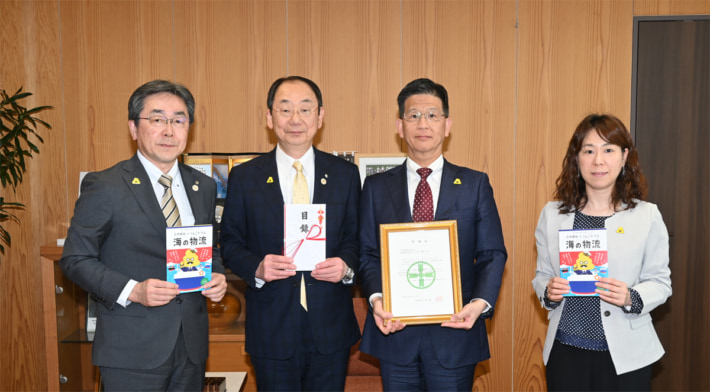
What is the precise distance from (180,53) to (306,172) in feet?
6.79

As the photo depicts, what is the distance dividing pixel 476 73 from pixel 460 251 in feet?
6.71

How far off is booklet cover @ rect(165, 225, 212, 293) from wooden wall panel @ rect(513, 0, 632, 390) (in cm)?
260

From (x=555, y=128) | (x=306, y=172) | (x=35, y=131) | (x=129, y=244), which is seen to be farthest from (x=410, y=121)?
(x=35, y=131)

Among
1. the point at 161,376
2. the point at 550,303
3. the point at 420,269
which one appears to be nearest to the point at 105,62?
the point at 161,376

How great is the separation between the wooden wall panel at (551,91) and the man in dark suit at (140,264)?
8.48 feet

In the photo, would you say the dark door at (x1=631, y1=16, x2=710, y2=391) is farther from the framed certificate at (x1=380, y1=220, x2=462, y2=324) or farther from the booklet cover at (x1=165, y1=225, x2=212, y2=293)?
the booklet cover at (x1=165, y1=225, x2=212, y2=293)

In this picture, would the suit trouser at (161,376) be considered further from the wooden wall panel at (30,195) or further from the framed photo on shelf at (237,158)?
the wooden wall panel at (30,195)

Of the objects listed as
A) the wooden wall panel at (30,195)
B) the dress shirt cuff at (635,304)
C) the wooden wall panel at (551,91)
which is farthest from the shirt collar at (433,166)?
the wooden wall panel at (30,195)

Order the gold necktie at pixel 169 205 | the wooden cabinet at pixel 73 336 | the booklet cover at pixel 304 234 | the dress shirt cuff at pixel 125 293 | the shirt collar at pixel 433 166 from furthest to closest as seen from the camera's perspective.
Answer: the wooden cabinet at pixel 73 336 < the shirt collar at pixel 433 166 < the booklet cover at pixel 304 234 < the gold necktie at pixel 169 205 < the dress shirt cuff at pixel 125 293

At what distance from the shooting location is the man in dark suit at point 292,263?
2213mm

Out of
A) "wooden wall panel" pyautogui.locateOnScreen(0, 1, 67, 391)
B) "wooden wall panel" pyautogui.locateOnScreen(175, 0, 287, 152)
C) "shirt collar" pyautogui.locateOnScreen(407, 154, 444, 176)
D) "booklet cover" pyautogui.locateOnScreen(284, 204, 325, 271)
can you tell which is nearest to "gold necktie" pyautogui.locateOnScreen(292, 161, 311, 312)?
"booklet cover" pyautogui.locateOnScreen(284, 204, 325, 271)

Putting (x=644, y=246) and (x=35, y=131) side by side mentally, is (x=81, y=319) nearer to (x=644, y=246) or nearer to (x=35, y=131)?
(x=35, y=131)

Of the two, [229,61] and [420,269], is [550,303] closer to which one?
[420,269]

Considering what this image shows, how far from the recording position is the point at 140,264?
6.50 ft
